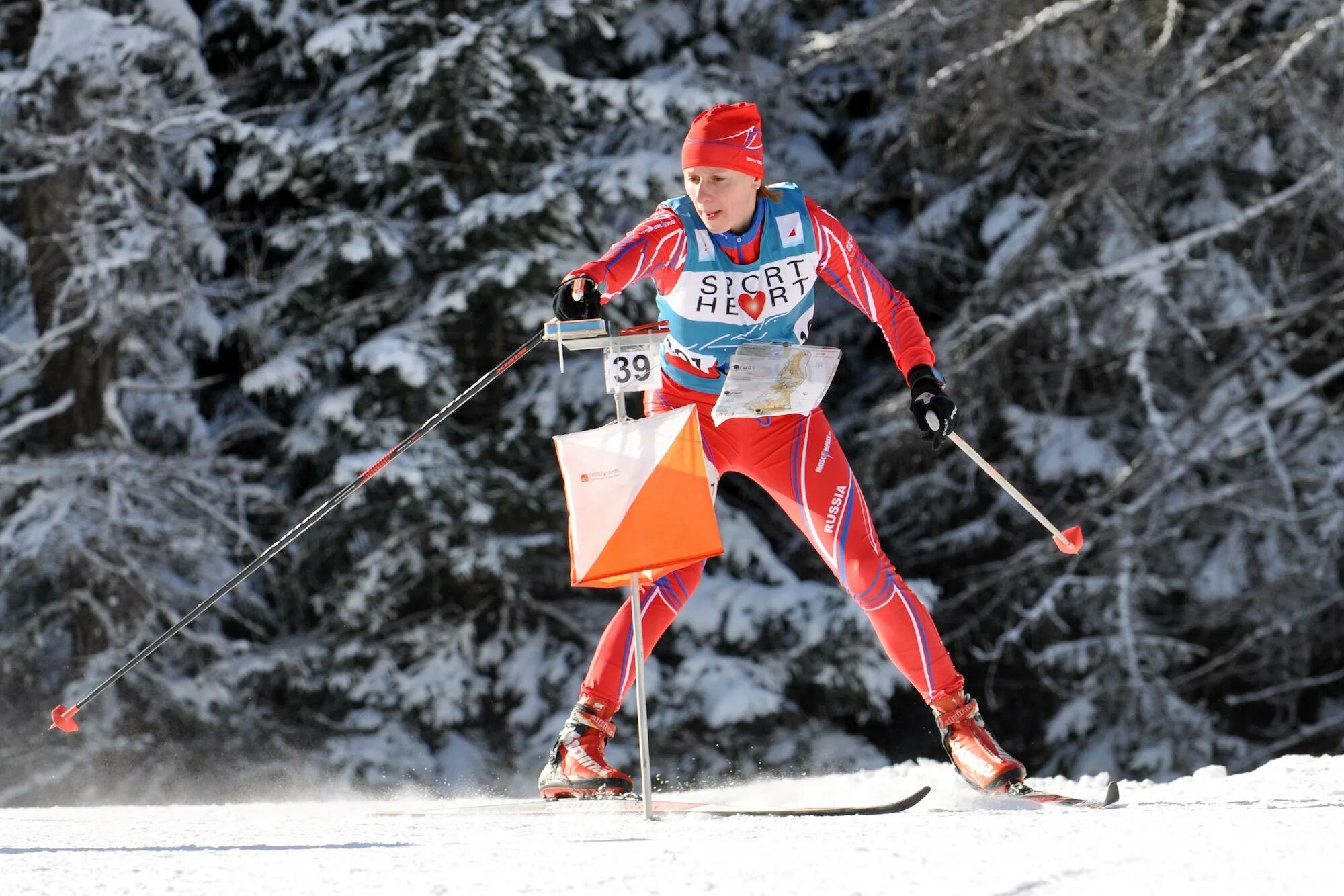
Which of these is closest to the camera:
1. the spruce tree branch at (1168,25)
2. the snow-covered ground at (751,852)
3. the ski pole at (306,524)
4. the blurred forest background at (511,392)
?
the snow-covered ground at (751,852)

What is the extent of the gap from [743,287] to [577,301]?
581 mm

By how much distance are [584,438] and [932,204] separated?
8941 millimetres

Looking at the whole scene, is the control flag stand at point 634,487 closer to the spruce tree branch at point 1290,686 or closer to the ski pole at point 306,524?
the ski pole at point 306,524

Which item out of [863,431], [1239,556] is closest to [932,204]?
[863,431]

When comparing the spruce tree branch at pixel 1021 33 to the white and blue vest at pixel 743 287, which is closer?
the white and blue vest at pixel 743 287

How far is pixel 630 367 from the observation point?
149 inches

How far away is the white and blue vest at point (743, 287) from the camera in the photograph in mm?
4094

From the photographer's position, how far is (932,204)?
482 inches

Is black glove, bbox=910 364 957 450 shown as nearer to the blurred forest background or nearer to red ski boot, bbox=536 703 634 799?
red ski boot, bbox=536 703 634 799

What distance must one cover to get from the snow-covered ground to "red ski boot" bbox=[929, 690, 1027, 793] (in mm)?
78

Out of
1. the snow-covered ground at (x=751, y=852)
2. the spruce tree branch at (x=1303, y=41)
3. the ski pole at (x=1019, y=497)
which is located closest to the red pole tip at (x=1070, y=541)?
the ski pole at (x=1019, y=497)

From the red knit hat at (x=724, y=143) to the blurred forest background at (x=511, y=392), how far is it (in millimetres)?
5801

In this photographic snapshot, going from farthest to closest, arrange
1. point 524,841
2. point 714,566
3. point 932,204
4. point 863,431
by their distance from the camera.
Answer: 1. point 932,204
2. point 863,431
3. point 714,566
4. point 524,841

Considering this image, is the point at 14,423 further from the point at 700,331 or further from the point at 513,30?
the point at 700,331
